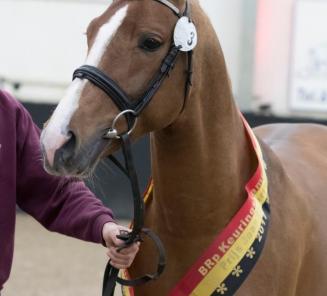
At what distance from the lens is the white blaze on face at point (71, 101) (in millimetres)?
2082

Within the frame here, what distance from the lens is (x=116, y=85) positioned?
219 centimetres

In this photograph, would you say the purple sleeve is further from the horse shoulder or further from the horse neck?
the horse shoulder

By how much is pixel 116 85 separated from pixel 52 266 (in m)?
4.03

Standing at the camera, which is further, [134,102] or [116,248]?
[116,248]

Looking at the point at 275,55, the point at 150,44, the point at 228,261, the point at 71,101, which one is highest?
the point at 150,44

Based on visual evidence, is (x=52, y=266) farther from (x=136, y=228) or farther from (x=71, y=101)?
(x=71, y=101)

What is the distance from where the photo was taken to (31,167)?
2.66 meters

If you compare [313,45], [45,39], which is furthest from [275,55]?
[45,39]

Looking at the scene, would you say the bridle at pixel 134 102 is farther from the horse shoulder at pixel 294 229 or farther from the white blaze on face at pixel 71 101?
the horse shoulder at pixel 294 229

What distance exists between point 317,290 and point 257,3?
5412 millimetres

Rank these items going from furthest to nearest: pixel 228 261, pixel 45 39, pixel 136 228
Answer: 1. pixel 45 39
2. pixel 228 261
3. pixel 136 228

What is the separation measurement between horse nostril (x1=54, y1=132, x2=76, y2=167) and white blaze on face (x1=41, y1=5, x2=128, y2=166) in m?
0.01

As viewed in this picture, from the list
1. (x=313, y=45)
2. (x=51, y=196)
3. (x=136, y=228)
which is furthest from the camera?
(x=313, y=45)

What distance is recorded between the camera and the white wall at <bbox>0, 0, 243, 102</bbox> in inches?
312
